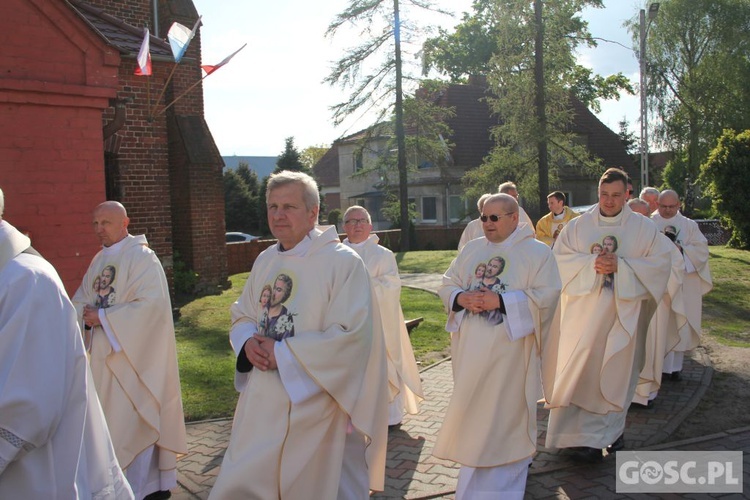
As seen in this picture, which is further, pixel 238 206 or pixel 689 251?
pixel 238 206

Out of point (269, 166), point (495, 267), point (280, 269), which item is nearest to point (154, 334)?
point (280, 269)

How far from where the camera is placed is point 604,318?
608 centimetres

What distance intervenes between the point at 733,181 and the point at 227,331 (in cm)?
1729

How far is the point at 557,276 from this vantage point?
16.7 feet

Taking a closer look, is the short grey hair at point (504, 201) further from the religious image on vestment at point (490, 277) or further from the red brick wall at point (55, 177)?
the red brick wall at point (55, 177)

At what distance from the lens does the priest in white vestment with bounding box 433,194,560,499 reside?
15.7ft

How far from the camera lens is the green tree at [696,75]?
1502 inches

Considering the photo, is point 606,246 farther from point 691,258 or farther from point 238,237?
Result: point 238,237

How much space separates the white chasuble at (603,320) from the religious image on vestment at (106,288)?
144 inches

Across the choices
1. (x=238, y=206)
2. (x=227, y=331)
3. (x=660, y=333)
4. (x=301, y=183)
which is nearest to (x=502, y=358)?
(x=301, y=183)

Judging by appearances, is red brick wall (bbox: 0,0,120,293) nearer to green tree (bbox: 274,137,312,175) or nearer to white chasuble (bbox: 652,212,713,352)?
white chasuble (bbox: 652,212,713,352)

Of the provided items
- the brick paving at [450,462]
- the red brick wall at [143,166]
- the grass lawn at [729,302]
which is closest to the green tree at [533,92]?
the grass lawn at [729,302]

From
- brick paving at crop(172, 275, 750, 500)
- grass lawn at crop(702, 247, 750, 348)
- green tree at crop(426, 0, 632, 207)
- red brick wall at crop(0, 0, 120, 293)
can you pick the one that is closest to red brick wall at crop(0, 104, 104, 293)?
red brick wall at crop(0, 0, 120, 293)

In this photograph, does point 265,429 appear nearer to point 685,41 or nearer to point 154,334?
point 154,334
